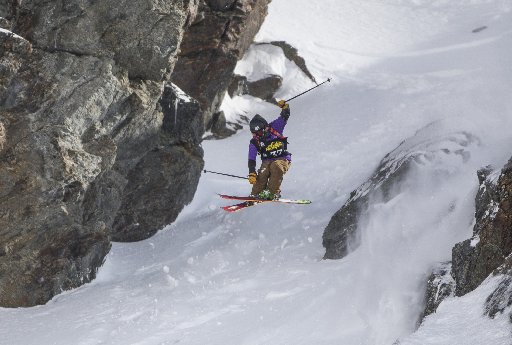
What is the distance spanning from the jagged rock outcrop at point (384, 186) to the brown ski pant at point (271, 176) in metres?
1.93

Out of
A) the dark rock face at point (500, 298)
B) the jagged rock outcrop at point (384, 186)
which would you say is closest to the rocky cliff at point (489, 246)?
the dark rock face at point (500, 298)

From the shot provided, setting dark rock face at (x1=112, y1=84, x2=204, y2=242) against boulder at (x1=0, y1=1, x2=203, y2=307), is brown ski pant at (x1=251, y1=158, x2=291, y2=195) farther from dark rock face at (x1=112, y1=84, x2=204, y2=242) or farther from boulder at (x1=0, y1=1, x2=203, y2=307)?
dark rock face at (x1=112, y1=84, x2=204, y2=242)

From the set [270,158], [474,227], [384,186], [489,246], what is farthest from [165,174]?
[489,246]

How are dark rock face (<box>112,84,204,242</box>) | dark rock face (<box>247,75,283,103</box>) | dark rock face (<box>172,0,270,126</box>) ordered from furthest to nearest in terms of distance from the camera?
dark rock face (<box>247,75,283,103</box>), dark rock face (<box>172,0,270,126</box>), dark rock face (<box>112,84,204,242</box>)

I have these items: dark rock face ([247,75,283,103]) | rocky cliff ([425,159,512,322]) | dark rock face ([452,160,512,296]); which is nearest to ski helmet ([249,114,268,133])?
rocky cliff ([425,159,512,322])

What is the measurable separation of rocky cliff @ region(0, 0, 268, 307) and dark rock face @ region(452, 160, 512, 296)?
994cm

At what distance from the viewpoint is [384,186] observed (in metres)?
15.3

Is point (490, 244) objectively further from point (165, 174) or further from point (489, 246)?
point (165, 174)

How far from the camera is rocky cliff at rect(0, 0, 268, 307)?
14289 mm

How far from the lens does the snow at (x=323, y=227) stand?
39.3 feet

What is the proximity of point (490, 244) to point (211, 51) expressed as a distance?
16.9 meters

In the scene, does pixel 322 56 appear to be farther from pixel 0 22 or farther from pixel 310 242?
pixel 0 22

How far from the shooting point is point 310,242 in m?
17.5

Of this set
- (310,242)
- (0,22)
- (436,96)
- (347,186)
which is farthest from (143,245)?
(436,96)
